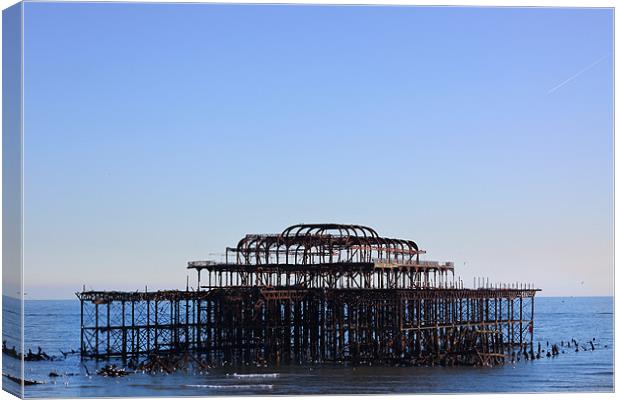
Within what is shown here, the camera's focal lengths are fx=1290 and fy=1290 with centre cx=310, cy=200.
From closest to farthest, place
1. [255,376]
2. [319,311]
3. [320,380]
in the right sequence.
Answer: [320,380] < [255,376] < [319,311]

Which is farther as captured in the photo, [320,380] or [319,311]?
[319,311]

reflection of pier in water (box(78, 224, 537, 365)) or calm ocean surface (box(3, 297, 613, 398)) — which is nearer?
calm ocean surface (box(3, 297, 613, 398))

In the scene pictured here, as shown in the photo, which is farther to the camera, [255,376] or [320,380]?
[255,376]

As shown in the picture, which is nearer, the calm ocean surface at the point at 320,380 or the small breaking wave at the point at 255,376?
the calm ocean surface at the point at 320,380

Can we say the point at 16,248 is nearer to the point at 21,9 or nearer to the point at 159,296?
the point at 21,9

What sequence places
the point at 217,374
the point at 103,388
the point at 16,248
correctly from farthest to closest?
the point at 217,374 → the point at 103,388 → the point at 16,248

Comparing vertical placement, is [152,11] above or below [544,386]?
above

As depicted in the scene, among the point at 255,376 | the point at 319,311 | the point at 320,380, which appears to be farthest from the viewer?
the point at 319,311

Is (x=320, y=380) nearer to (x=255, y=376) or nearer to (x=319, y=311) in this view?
(x=255, y=376)

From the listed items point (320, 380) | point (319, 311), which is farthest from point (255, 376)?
point (319, 311)

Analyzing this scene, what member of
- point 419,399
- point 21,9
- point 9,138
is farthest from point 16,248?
point 419,399

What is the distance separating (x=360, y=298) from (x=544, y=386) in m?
13.3

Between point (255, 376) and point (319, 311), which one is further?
point (319, 311)

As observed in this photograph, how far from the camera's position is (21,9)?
51.8m
